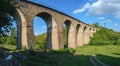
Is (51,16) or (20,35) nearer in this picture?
(20,35)

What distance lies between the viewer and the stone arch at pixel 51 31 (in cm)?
4844

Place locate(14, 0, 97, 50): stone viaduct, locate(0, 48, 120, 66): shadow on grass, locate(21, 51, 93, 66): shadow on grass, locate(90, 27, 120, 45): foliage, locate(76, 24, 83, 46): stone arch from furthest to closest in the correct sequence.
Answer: locate(90, 27, 120, 45): foliage < locate(76, 24, 83, 46): stone arch < locate(14, 0, 97, 50): stone viaduct < locate(0, 48, 120, 66): shadow on grass < locate(21, 51, 93, 66): shadow on grass

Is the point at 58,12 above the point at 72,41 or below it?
above

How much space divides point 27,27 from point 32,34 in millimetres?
1720

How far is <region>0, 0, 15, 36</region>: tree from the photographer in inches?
863

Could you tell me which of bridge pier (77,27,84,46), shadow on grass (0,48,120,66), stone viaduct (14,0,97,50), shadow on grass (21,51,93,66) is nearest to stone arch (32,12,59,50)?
stone viaduct (14,0,97,50)

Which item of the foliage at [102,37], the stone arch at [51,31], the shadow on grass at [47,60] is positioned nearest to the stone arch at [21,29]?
the stone arch at [51,31]

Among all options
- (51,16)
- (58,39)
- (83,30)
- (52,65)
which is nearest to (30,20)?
(51,16)

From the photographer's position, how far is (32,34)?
4125 cm

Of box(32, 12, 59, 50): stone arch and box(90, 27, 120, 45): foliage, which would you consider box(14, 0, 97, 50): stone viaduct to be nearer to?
box(32, 12, 59, 50): stone arch

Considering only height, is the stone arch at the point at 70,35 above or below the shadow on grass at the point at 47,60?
above

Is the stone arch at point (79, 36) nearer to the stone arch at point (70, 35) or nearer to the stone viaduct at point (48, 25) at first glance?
the stone viaduct at point (48, 25)

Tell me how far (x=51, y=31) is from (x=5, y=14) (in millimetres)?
27357

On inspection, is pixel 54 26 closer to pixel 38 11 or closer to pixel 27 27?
pixel 38 11
